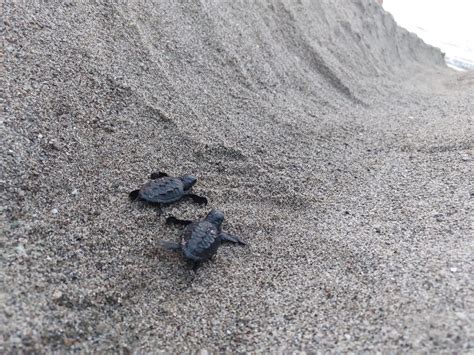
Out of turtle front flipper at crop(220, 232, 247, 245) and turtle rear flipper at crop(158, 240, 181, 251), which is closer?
turtle rear flipper at crop(158, 240, 181, 251)

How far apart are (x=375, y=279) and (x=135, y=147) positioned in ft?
4.76

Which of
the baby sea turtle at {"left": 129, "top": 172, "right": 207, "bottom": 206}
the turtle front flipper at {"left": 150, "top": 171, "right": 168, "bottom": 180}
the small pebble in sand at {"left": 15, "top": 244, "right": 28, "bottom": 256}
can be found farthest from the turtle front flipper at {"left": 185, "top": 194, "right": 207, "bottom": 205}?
the small pebble in sand at {"left": 15, "top": 244, "right": 28, "bottom": 256}

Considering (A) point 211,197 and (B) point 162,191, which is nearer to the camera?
(B) point 162,191

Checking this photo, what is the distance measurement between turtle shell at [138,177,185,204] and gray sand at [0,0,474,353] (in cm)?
9

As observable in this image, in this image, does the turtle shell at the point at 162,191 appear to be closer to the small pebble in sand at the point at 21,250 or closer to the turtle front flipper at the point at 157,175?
the turtle front flipper at the point at 157,175

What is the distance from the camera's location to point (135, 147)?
7.48 feet

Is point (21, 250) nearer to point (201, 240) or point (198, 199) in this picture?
point (201, 240)

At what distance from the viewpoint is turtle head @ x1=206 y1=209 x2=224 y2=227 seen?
1857 millimetres

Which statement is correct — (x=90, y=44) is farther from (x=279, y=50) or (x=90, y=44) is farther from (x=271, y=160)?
(x=279, y=50)

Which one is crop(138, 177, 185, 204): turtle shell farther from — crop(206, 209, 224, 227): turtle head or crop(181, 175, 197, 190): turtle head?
crop(206, 209, 224, 227): turtle head

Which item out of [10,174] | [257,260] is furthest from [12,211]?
[257,260]

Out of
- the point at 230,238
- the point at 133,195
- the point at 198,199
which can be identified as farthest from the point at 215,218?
the point at 133,195

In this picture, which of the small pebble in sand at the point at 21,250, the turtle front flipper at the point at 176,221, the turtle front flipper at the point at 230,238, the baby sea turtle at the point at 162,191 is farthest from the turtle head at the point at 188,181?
the small pebble in sand at the point at 21,250

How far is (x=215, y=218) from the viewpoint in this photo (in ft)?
6.14
